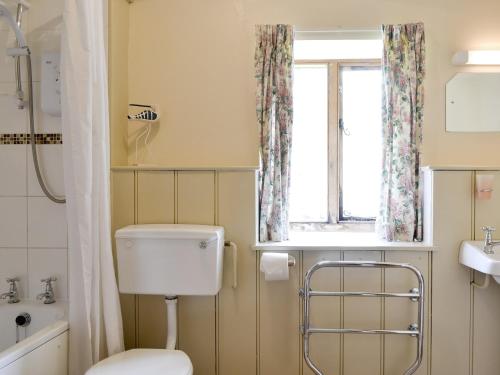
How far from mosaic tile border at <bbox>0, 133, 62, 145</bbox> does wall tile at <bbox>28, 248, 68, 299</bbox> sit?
557mm

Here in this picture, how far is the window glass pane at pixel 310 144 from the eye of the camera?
6.63 feet

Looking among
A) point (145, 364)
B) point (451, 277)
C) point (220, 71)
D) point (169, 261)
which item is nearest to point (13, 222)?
point (169, 261)

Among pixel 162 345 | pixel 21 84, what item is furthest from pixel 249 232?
pixel 21 84

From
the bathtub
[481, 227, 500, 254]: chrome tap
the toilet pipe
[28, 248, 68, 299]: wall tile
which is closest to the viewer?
the bathtub

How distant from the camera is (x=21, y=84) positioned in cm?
165

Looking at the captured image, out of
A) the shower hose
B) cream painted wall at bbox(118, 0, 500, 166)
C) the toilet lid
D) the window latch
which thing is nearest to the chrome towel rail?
the toilet lid

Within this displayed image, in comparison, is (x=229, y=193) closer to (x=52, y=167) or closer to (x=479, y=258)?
(x=52, y=167)

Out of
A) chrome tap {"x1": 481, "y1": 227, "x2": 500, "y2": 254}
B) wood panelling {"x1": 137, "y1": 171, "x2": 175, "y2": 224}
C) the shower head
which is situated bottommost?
chrome tap {"x1": 481, "y1": 227, "x2": 500, "y2": 254}

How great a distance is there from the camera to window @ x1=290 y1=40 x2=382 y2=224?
1996 millimetres

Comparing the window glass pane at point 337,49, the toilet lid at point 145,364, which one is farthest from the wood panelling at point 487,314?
the toilet lid at point 145,364

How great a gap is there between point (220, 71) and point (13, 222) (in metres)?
1.37

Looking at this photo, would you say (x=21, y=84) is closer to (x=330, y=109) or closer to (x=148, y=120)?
(x=148, y=120)

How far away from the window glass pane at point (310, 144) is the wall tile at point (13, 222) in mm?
1486

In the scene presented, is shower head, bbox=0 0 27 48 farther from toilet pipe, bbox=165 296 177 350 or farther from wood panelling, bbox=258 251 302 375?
wood panelling, bbox=258 251 302 375
